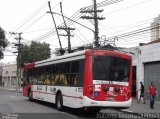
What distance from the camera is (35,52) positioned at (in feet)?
194

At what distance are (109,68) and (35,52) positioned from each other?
41.8 metres

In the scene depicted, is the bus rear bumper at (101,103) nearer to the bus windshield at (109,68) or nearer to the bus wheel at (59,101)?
the bus windshield at (109,68)

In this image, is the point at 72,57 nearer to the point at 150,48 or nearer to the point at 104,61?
the point at 104,61

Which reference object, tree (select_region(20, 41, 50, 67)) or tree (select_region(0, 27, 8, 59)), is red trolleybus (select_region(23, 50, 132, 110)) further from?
tree (select_region(0, 27, 8, 59))

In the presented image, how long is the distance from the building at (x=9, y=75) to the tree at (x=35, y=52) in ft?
105

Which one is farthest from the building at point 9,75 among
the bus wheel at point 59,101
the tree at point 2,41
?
the bus wheel at point 59,101

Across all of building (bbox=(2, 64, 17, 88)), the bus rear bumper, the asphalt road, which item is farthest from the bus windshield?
building (bbox=(2, 64, 17, 88))

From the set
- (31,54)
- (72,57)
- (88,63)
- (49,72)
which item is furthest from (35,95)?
(31,54)

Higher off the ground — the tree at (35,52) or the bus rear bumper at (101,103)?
the tree at (35,52)

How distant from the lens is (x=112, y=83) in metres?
18.0

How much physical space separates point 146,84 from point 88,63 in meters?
15.0

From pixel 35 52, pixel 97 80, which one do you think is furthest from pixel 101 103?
pixel 35 52

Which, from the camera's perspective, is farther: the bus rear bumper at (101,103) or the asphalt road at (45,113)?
the bus rear bumper at (101,103)

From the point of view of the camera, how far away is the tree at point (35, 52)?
58938mm
